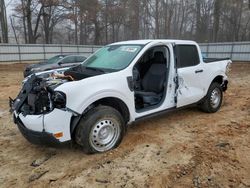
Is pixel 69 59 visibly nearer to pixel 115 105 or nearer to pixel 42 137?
pixel 115 105

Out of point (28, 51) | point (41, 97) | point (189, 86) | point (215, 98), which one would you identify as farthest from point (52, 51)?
point (41, 97)

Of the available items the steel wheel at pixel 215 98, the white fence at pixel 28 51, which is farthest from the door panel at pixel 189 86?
the white fence at pixel 28 51

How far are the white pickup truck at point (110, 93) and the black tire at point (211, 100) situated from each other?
0.08 feet

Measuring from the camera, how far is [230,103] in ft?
21.7

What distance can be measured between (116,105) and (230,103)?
164 inches

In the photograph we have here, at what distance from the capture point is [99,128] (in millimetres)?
3551

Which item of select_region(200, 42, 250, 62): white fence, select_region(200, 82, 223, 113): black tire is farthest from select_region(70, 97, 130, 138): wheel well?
select_region(200, 42, 250, 62): white fence

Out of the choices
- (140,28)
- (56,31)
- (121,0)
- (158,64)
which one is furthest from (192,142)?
(56,31)

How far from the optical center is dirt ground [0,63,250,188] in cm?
299

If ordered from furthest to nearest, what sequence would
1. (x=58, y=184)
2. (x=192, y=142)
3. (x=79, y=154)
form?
(x=192, y=142), (x=79, y=154), (x=58, y=184)

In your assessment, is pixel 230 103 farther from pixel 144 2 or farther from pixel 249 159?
pixel 144 2

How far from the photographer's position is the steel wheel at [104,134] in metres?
3.53

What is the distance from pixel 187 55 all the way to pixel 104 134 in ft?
8.32

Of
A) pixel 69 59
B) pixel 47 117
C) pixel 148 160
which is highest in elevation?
pixel 69 59
